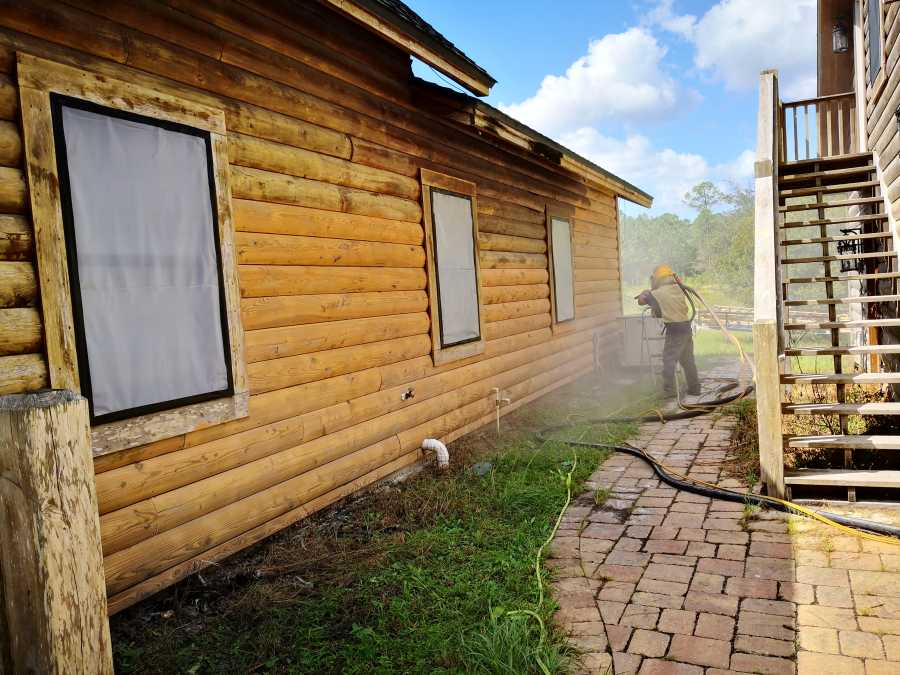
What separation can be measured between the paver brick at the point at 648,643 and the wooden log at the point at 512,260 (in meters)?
4.94

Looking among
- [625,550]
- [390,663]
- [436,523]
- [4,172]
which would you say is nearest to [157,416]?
[4,172]

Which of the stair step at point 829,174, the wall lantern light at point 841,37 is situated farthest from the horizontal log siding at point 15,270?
the wall lantern light at point 841,37

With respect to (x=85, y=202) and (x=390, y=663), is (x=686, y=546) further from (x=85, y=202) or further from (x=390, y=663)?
(x=85, y=202)

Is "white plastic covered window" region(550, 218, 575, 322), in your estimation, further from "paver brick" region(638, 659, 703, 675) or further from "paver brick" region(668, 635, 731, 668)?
"paver brick" region(638, 659, 703, 675)

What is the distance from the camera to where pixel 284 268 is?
4.19 metres

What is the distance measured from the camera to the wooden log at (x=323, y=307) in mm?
3951

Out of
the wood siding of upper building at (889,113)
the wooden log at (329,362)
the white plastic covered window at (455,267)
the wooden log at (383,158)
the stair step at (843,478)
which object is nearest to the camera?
the wooden log at (329,362)

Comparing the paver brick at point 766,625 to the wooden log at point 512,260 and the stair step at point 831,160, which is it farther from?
the stair step at point 831,160

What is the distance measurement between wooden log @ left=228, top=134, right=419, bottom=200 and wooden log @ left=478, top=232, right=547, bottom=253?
5.50ft

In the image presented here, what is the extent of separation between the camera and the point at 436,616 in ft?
Result: 10.0

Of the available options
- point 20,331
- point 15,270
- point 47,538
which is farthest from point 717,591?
point 15,270

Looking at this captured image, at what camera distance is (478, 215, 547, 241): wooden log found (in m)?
7.42

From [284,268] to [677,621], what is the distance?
10.2ft

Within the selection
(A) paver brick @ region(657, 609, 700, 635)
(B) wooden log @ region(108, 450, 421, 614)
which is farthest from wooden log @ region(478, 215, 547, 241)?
(A) paver brick @ region(657, 609, 700, 635)
